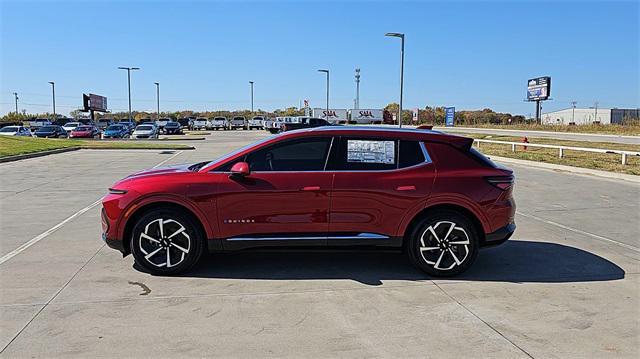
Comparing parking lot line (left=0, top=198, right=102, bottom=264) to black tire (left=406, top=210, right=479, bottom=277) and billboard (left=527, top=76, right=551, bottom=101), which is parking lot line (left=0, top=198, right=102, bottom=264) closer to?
black tire (left=406, top=210, right=479, bottom=277)

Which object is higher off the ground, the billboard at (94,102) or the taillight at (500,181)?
the billboard at (94,102)

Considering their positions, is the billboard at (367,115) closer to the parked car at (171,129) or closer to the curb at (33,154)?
the parked car at (171,129)

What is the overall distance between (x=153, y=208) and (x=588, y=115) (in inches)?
4779

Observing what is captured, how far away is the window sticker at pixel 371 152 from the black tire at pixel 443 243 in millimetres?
798

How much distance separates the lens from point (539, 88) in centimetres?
8344

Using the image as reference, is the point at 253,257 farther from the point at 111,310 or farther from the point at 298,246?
the point at 111,310

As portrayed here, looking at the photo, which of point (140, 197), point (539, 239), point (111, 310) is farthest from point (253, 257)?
point (539, 239)

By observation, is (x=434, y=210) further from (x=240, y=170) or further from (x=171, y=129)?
(x=171, y=129)

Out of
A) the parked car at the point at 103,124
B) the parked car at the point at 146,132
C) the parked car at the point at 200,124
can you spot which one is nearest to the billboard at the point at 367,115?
the parked car at the point at 200,124

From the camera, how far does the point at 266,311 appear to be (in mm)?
4805

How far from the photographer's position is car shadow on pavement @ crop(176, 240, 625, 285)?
5.89 meters

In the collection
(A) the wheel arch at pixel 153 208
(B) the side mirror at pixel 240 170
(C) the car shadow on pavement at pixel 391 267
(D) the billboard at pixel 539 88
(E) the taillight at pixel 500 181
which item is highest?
(D) the billboard at pixel 539 88

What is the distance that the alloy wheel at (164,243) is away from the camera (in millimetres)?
5730

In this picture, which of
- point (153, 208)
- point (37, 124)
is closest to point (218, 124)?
point (37, 124)
